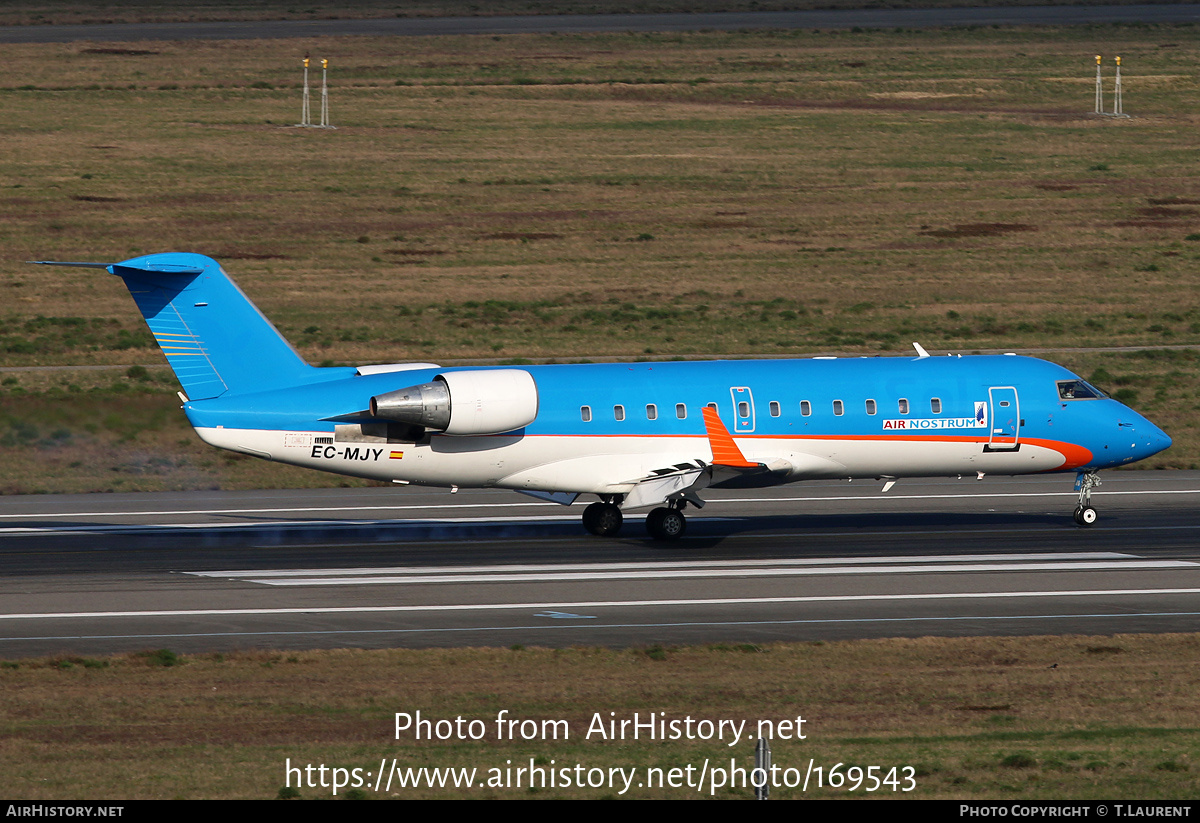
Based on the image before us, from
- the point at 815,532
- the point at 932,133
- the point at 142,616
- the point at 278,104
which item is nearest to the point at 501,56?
the point at 278,104

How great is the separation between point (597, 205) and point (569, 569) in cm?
4837

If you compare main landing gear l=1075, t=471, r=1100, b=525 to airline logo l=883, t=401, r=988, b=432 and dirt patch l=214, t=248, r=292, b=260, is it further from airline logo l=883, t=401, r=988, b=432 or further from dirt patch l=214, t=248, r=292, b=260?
dirt patch l=214, t=248, r=292, b=260

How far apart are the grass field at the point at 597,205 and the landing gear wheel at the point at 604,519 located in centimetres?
1110

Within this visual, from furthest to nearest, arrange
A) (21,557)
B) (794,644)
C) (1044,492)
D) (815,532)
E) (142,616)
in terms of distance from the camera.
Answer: (1044,492) < (815,532) < (21,557) < (142,616) < (794,644)

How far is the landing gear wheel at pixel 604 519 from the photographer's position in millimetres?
35625

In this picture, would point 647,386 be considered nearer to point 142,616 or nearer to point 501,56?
point 142,616

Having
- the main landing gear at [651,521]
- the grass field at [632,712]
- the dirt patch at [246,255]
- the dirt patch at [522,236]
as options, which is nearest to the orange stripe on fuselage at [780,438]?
the main landing gear at [651,521]

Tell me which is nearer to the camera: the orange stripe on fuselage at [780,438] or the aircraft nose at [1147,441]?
the orange stripe on fuselage at [780,438]

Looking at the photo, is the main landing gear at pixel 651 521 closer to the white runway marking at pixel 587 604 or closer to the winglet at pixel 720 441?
the winglet at pixel 720 441

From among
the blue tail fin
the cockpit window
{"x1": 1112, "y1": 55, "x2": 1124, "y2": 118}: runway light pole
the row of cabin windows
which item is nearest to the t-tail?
the blue tail fin

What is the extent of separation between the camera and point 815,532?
36375 mm

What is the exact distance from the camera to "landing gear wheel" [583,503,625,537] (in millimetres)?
35625

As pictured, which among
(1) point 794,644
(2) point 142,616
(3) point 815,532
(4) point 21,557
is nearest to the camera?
(1) point 794,644
